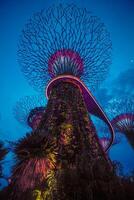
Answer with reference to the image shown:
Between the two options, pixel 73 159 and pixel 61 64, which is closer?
pixel 73 159

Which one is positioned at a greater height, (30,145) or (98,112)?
(98,112)

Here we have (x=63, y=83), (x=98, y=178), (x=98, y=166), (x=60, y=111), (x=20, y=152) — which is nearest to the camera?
(x=98, y=178)

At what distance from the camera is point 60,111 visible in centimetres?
1193

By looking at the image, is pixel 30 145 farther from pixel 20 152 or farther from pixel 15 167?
pixel 15 167

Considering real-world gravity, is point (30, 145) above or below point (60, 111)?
below

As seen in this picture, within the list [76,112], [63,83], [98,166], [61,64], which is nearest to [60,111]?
[76,112]

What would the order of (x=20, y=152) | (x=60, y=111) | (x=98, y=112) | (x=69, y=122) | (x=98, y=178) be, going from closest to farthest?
(x=98, y=178), (x=20, y=152), (x=69, y=122), (x=60, y=111), (x=98, y=112)

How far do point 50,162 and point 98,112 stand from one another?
9269mm

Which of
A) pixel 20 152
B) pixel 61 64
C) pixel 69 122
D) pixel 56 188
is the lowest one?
pixel 56 188

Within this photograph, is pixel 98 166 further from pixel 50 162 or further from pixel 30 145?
pixel 30 145

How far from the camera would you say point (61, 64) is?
1481cm

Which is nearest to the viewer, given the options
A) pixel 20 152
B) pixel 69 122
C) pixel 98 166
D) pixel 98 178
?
pixel 98 178

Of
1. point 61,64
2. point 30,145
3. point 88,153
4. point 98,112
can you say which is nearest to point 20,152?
point 30,145

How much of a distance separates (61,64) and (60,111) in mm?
4281
